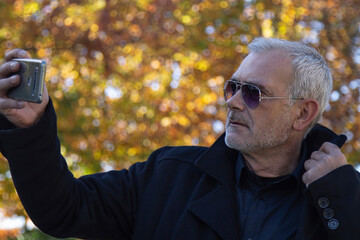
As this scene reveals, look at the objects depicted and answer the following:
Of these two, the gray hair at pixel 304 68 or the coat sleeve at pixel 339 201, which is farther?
the gray hair at pixel 304 68

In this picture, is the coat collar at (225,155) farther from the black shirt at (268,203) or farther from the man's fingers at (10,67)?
the man's fingers at (10,67)

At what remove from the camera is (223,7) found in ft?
20.8

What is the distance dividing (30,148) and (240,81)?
3.56 feet

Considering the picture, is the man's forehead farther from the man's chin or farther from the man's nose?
the man's chin

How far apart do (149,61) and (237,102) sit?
3985 mm

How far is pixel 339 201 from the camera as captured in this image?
2.29m

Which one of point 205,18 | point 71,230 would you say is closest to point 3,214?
point 205,18

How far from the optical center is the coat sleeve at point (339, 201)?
2.23 meters

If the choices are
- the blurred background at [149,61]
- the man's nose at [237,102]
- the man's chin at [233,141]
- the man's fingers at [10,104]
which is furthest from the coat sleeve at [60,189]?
A: the blurred background at [149,61]

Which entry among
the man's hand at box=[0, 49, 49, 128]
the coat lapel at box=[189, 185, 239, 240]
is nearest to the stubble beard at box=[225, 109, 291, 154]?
the coat lapel at box=[189, 185, 239, 240]

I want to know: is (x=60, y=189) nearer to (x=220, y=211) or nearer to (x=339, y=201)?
(x=220, y=211)

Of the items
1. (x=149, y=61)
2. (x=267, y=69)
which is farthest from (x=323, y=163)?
(x=149, y=61)

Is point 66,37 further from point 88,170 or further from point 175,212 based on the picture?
point 175,212

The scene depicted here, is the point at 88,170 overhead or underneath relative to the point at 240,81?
underneath
